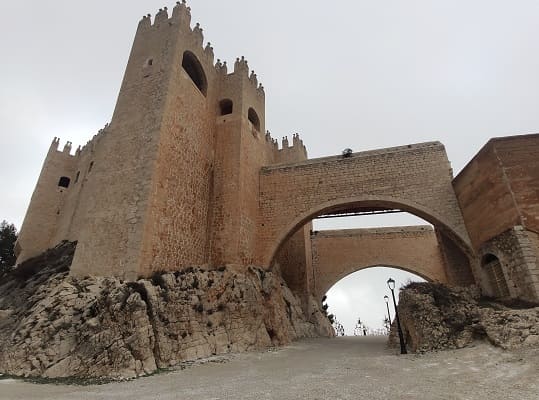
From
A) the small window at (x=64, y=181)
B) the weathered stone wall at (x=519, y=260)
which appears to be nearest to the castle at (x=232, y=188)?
the weathered stone wall at (x=519, y=260)

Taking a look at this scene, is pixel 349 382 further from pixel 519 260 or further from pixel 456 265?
pixel 456 265

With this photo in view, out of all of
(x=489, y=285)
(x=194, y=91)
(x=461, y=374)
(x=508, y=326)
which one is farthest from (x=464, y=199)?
(x=194, y=91)

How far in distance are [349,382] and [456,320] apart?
4.69 meters

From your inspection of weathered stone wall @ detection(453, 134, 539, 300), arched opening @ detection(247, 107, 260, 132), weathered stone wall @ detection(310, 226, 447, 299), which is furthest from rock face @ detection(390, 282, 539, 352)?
arched opening @ detection(247, 107, 260, 132)

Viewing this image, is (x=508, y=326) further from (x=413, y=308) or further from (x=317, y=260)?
(x=317, y=260)

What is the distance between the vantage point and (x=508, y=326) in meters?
7.13

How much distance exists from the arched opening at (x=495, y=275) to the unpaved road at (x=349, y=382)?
11.5ft

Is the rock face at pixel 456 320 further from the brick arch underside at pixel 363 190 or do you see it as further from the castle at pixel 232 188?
the brick arch underside at pixel 363 190

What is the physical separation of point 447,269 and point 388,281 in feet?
16.4

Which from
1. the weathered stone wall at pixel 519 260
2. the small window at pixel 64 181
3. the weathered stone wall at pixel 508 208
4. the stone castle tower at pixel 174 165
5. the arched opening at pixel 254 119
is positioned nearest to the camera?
the weathered stone wall at pixel 519 260

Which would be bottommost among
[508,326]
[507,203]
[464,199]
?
[508,326]

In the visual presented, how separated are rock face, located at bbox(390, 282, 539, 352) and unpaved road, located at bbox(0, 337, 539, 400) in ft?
1.58

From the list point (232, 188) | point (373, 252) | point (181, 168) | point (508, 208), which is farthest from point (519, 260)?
point (373, 252)

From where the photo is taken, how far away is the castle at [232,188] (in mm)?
9750
